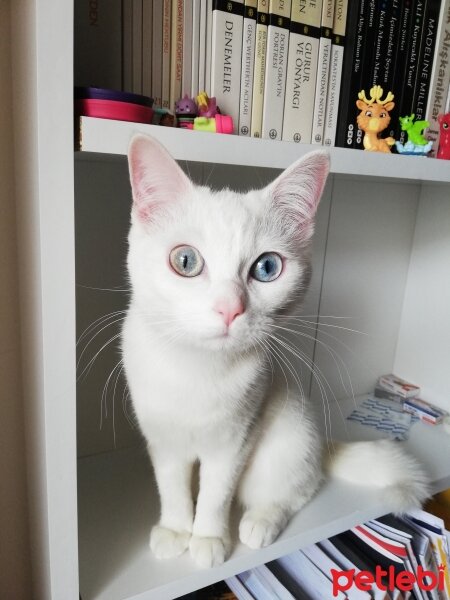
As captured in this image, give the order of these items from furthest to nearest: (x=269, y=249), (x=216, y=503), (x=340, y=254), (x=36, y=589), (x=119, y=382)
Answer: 1. (x=340, y=254)
2. (x=119, y=382)
3. (x=36, y=589)
4. (x=216, y=503)
5. (x=269, y=249)

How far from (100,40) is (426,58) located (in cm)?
55

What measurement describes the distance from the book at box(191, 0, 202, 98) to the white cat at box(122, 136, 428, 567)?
0.14 m

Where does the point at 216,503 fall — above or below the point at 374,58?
below

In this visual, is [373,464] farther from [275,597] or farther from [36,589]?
[36,589]

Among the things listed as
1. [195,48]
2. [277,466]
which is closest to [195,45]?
[195,48]

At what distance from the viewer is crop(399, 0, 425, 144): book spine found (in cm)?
78

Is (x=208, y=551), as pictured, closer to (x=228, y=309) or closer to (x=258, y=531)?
(x=258, y=531)

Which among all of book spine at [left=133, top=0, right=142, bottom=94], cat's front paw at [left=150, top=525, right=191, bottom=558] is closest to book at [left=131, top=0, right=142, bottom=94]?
book spine at [left=133, top=0, right=142, bottom=94]

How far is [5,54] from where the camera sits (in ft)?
2.33

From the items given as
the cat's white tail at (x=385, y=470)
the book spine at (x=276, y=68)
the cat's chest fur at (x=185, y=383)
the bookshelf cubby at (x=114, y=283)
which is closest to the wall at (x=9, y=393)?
the bookshelf cubby at (x=114, y=283)

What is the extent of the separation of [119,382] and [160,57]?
61cm

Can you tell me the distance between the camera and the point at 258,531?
718 millimetres

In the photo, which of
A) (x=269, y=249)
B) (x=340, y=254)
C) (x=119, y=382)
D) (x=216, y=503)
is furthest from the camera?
(x=340, y=254)

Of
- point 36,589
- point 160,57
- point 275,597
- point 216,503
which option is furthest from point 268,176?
point 36,589
